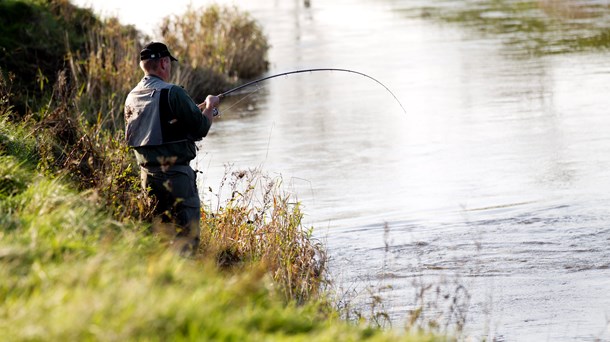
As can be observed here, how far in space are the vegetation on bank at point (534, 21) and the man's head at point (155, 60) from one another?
1950 centimetres

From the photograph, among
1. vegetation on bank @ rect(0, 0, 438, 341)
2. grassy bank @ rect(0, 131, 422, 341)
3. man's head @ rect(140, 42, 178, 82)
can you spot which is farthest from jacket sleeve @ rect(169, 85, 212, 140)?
grassy bank @ rect(0, 131, 422, 341)

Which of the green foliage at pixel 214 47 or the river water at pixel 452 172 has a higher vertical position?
the green foliage at pixel 214 47

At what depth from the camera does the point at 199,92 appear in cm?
2116

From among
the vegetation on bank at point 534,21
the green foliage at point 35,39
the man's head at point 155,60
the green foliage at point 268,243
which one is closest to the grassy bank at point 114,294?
the man's head at point 155,60

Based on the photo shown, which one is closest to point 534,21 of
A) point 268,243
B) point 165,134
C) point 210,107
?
point 268,243

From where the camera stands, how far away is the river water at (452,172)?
8.63 meters

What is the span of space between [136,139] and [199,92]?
13.8 meters

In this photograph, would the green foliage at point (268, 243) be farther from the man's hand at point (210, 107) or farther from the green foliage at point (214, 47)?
the green foliage at point (214, 47)

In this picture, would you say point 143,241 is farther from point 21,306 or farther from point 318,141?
point 318,141

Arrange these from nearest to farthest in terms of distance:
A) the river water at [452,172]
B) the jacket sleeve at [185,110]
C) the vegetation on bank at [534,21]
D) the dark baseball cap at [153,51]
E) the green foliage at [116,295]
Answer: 1. the green foliage at [116,295]
2. the jacket sleeve at [185,110]
3. the dark baseball cap at [153,51]
4. the river water at [452,172]
5. the vegetation on bank at [534,21]

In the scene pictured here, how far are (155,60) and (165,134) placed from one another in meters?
0.51

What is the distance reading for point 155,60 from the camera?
7.41 m

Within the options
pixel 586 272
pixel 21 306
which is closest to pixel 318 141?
pixel 586 272

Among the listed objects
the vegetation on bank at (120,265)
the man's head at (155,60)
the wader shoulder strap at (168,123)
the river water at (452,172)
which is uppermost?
the man's head at (155,60)
